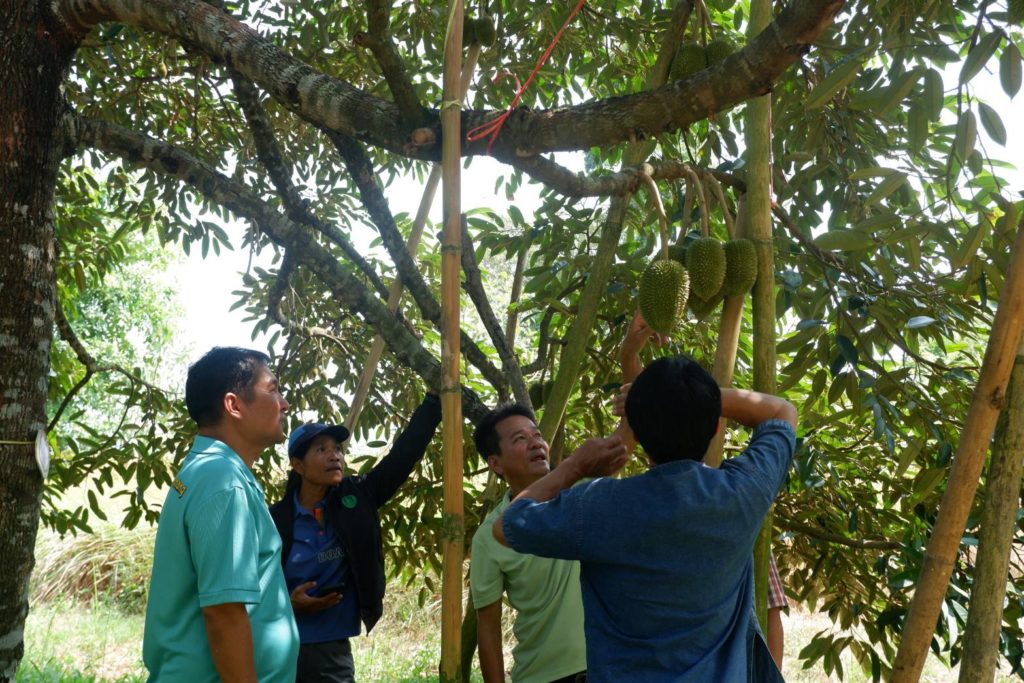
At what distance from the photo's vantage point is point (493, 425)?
8.17ft

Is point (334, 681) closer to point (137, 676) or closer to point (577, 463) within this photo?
point (577, 463)

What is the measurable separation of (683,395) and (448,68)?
0.85m

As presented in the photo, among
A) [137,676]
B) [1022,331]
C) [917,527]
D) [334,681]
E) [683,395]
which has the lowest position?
[137,676]

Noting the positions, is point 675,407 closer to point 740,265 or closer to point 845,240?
point 740,265

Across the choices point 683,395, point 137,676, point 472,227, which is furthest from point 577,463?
point 137,676

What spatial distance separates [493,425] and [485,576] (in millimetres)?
387

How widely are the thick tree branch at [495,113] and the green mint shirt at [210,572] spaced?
89 centimetres

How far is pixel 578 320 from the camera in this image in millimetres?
2314

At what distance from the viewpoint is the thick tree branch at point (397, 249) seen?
303 centimetres

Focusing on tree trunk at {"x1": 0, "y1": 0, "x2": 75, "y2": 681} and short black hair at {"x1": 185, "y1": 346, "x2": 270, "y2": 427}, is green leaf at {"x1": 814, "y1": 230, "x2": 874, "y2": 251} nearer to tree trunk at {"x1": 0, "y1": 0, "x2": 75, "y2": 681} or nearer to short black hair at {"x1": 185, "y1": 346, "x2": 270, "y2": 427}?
short black hair at {"x1": 185, "y1": 346, "x2": 270, "y2": 427}

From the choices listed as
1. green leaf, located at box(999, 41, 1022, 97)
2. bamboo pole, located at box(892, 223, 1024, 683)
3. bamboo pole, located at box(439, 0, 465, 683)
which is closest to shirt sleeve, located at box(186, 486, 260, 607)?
bamboo pole, located at box(439, 0, 465, 683)

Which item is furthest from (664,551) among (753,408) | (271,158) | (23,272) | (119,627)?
(119,627)

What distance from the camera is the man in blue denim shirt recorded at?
1.53m

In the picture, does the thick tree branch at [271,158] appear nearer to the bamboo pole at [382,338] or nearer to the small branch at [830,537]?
the bamboo pole at [382,338]
